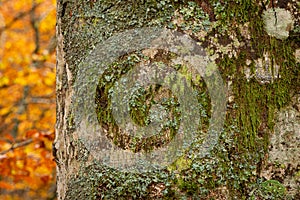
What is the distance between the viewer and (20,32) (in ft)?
32.1

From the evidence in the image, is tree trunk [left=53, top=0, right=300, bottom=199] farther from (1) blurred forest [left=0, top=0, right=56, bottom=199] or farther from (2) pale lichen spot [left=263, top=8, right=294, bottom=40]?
(1) blurred forest [left=0, top=0, right=56, bottom=199]

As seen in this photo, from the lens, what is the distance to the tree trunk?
3.35ft

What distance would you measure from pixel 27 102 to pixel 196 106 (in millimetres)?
5038

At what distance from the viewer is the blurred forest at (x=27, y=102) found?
4.00 metres

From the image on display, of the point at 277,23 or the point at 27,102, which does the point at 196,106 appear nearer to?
the point at 277,23

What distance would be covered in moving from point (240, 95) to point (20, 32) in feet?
31.1

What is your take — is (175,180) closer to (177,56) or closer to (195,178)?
(195,178)

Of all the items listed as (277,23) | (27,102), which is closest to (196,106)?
(277,23)

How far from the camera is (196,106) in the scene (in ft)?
3.39

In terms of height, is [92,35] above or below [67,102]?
above

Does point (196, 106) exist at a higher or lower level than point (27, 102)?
higher

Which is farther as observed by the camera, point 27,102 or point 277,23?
point 27,102

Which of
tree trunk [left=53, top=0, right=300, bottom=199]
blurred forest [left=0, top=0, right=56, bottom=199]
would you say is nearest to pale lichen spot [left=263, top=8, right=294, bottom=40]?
tree trunk [left=53, top=0, right=300, bottom=199]

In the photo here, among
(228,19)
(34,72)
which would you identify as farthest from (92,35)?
(34,72)
